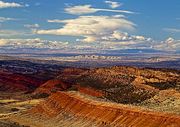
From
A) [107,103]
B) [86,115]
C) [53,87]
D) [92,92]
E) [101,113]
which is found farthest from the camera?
[53,87]

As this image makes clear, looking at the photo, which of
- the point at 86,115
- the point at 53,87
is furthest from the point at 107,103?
the point at 53,87

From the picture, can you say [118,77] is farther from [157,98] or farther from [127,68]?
[157,98]

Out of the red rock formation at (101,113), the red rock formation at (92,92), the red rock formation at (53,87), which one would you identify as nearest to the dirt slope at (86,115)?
the red rock formation at (101,113)

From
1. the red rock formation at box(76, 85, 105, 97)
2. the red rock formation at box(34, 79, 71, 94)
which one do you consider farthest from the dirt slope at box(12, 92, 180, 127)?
the red rock formation at box(34, 79, 71, 94)

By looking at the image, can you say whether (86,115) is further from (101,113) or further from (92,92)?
(92,92)

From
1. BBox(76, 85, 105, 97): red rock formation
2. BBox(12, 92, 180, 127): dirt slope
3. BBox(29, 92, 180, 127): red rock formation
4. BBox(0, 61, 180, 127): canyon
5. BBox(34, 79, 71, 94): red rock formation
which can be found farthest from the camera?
BBox(34, 79, 71, 94): red rock formation

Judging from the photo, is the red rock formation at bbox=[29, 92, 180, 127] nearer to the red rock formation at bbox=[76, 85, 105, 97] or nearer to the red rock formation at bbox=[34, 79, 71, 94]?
the red rock formation at bbox=[76, 85, 105, 97]

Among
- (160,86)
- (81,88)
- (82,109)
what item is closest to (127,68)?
(81,88)

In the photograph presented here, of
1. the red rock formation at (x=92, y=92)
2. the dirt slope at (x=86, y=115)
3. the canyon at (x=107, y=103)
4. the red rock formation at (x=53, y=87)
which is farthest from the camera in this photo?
the red rock formation at (x=53, y=87)

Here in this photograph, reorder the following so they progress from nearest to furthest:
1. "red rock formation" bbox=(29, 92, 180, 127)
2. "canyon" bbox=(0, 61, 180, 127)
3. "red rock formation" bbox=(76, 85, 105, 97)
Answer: "red rock formation" bbox=(29, 92, 180, 127), "canyon" bbox=(0, 61, 180, 127), "red rock formation" bbox=(76, 85, 105, 97)

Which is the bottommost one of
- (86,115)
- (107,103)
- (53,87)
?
(53,87)

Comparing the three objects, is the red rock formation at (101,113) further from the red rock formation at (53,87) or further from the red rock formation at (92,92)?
the red rock formation at (53,87)

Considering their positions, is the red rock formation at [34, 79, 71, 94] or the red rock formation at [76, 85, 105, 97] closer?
the red rock formation at [76, 85, 105, 97]
